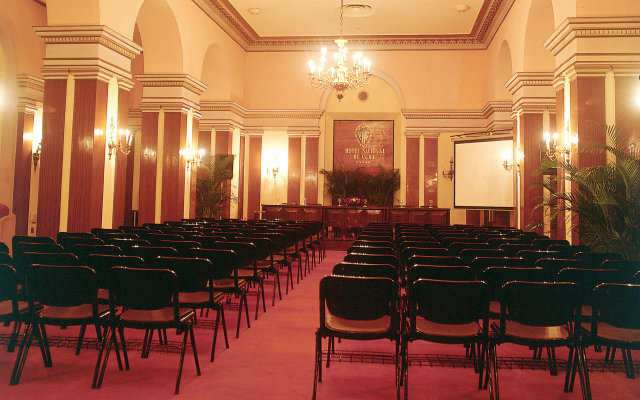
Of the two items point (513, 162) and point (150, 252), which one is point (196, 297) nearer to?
point (150, 252)

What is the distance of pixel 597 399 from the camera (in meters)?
3.16

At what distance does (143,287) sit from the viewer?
3.28 meters

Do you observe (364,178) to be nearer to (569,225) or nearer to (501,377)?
(569,225)

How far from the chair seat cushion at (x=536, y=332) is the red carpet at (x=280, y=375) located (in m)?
0.41

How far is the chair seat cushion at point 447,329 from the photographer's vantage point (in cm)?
317

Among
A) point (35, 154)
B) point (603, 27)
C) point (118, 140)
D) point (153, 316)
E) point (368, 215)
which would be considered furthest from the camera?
point (368, 215)

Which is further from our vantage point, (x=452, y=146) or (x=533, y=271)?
(x=452, y=146)

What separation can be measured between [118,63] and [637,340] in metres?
8.50

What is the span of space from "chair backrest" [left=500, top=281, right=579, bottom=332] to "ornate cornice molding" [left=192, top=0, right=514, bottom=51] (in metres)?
12.9

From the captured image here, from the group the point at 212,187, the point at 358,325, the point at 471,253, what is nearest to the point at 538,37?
the point at 471,253

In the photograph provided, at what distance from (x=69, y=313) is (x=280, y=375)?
5.22ft

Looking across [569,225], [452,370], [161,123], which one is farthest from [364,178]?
[452,370]

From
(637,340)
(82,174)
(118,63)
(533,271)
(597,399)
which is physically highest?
(118,63)

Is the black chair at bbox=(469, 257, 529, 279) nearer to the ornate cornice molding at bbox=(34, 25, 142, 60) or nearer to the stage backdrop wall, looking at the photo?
the ornate cornice molding at bbox=(34, 25, 142, 60)
